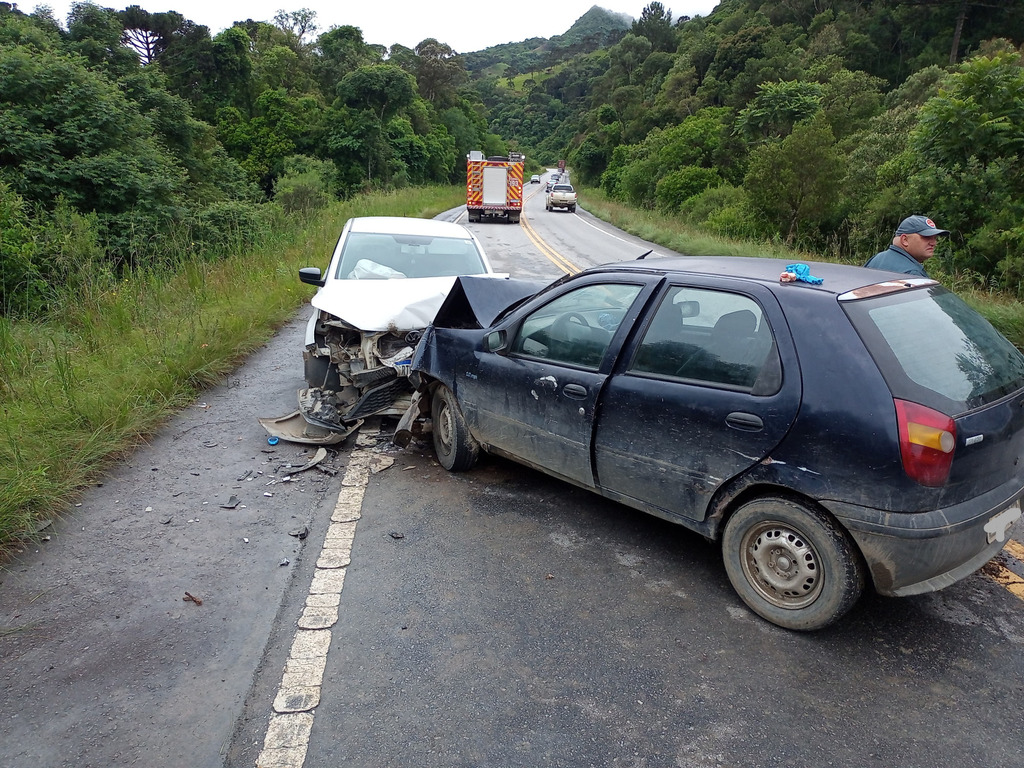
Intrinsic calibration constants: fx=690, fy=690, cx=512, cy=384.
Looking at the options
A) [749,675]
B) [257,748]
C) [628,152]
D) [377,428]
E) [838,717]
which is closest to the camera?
[257,748]

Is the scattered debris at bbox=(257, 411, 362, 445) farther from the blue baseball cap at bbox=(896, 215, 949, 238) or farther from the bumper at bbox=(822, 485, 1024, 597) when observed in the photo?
the blue baseball cap at bbox=(896, 215, 949, 238)

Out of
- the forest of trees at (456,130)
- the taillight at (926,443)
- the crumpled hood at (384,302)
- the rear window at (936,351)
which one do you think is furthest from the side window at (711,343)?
the forest of trees at (456,130)

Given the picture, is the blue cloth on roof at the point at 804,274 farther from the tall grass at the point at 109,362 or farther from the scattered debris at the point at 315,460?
the tall grass at the point at 109,362

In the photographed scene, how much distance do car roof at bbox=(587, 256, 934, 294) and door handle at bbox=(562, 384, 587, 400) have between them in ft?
2.49

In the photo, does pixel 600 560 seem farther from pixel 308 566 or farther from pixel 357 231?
pixel 357 231

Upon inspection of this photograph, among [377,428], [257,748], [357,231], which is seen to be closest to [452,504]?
[377,428]

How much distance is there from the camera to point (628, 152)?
54.5 meters

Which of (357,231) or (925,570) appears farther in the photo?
(357,231)

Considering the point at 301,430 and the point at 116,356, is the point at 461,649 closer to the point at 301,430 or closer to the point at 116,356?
the point at 301,430

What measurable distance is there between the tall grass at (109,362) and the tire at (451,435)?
92.9 inches

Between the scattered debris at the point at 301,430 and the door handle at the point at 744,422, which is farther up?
the door handle at the point at 744,422

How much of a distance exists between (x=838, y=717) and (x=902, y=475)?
3.18 feet

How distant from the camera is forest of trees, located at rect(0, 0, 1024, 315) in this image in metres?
12.6

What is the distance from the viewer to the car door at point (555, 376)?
385 centimetres
